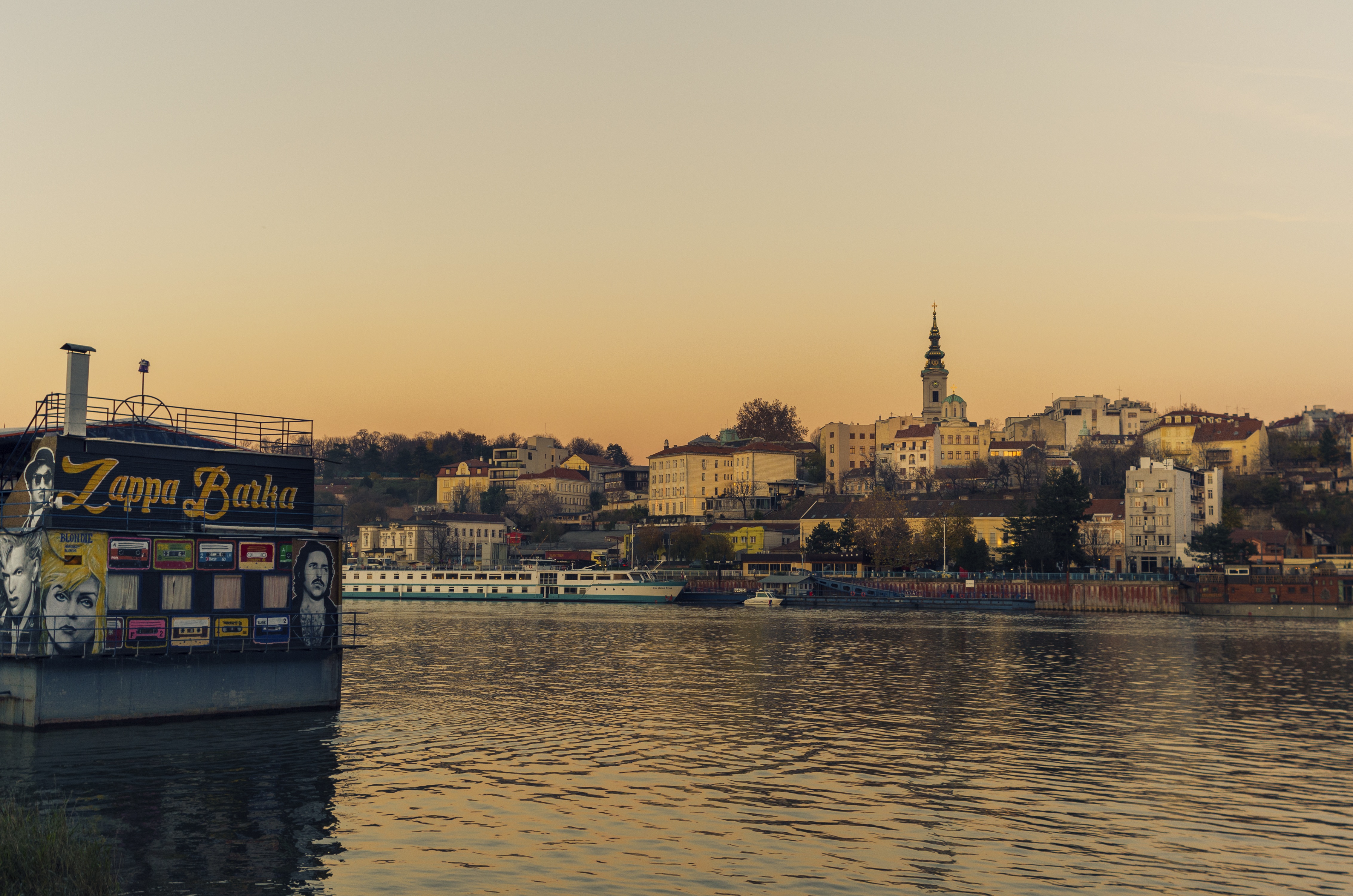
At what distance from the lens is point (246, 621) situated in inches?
1292

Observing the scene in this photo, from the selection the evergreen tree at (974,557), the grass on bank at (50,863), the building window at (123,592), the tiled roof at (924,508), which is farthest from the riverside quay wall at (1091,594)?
the grass on bank at (50,863)

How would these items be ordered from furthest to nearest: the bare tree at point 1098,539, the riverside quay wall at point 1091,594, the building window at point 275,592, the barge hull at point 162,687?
the bare tree at point 1098,539
the riverside quay wall at point 1091,594
the building window at point 275,592
the barge hull at point 162,687

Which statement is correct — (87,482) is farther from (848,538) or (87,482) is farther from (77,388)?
(848,538)

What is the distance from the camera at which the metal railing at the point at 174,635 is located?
2950 centimetres

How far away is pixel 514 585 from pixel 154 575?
11291 centimetres

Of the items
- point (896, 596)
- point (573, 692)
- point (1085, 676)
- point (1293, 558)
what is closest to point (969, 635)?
point (1085, 676)

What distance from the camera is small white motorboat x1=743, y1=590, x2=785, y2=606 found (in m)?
130

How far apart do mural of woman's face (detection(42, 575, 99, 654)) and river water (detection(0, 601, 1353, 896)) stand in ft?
7.27

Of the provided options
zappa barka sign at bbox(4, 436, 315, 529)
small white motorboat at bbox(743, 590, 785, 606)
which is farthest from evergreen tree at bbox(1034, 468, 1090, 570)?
zappa barka sign at bbox(4, 436, 315, 529)

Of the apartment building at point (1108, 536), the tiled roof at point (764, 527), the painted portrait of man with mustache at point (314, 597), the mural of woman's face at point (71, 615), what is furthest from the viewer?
the tiled roof at point (764, 527)

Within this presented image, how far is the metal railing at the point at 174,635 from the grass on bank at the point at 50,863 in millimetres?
12892

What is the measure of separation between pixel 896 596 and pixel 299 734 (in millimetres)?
107865

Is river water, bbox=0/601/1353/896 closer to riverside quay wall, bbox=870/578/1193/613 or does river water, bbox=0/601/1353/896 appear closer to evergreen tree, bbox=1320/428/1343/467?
riverside quay wall, bbox=870/578/1193/613

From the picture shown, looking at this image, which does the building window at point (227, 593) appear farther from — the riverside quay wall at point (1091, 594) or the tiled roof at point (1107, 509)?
the tiled roof at point (1107, 509)
